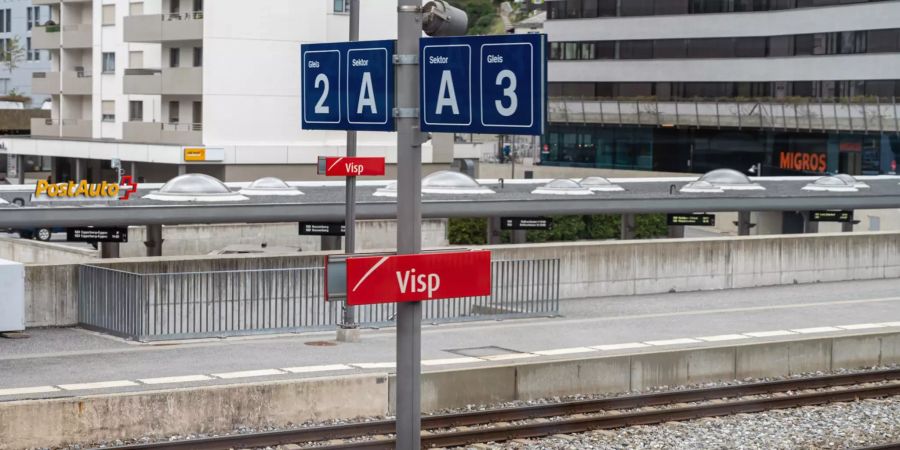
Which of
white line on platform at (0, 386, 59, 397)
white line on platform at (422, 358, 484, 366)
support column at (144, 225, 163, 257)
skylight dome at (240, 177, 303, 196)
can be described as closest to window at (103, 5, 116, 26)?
skylight dome at (240, 177, 303, 196)

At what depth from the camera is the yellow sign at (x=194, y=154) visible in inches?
2229

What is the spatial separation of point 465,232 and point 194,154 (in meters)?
16.7

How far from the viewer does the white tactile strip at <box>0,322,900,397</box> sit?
17.6 m

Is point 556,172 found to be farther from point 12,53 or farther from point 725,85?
point 12,53

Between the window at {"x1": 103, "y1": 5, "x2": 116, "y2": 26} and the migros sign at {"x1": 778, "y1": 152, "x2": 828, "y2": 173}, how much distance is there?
36.6 meters

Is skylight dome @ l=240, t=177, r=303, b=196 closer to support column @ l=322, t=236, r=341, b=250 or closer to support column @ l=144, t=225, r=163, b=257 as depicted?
support column @ l=322, t=236, r=341, b=250

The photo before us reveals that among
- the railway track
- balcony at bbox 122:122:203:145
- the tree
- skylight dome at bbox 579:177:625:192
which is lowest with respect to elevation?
the railway track

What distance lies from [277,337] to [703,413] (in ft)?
25.5

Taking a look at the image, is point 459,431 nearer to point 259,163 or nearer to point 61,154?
point 259,163

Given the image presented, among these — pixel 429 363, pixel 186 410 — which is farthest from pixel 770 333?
pixel 186 410

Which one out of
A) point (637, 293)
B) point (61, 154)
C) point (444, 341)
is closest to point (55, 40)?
point (61, 154)

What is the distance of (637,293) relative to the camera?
29969mm

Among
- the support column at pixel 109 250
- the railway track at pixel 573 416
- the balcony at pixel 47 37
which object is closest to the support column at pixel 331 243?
the support column at pixel 109 250

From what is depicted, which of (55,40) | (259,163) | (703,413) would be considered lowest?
(703,413)
